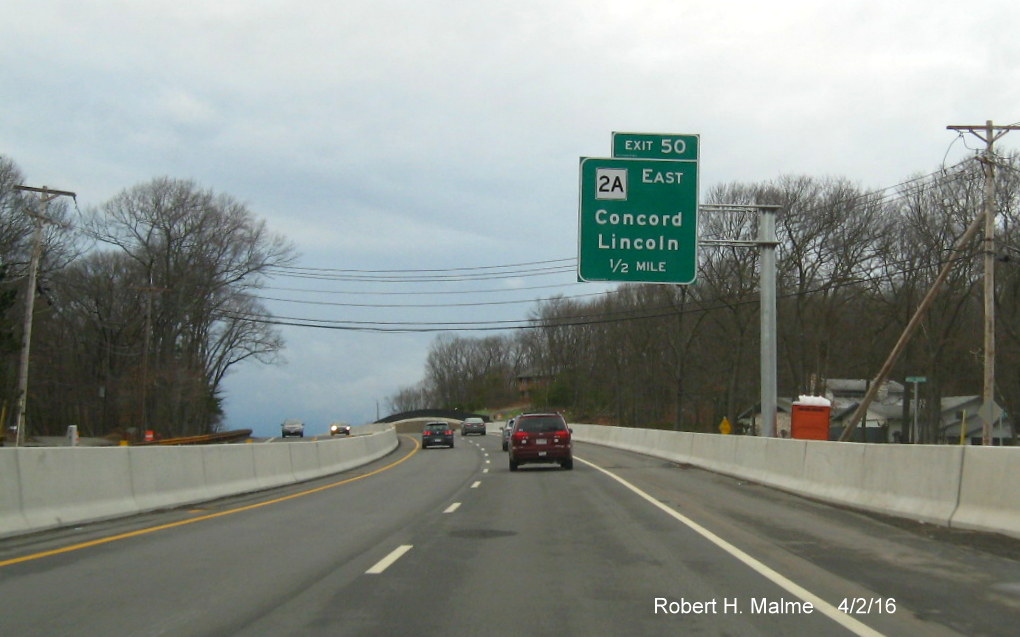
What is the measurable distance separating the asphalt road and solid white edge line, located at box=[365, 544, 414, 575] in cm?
6

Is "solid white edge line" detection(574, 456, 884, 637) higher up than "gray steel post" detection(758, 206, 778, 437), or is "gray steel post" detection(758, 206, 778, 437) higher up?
"gray steel post" detection(758, 206, 778, 437)

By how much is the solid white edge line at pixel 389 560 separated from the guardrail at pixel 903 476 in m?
7.23

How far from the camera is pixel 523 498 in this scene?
61.4ft

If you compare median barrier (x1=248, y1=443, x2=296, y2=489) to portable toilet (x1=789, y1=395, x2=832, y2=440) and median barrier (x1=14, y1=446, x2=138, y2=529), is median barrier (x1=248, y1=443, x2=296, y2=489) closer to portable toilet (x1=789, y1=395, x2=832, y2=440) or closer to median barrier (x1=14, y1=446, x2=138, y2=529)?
median barrier (x1=14, y1=446, x2=138, y2=529)

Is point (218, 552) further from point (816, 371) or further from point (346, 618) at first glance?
point (816, 371)

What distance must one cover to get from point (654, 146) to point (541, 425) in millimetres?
9178

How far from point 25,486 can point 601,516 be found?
321 inches

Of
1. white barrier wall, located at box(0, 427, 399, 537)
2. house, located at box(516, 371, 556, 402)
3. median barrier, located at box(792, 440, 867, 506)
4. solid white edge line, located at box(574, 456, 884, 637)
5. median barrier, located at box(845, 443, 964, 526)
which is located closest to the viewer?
solid white edge line, located at box(574, 456, 884, 637)

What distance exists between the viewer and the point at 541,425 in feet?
94.4

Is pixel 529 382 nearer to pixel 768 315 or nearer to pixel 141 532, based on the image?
pixel 768 315

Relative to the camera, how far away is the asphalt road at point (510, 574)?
729 centimetres

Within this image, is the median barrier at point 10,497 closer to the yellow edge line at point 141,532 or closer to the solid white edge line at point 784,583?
the yellow edge line at point 141,532

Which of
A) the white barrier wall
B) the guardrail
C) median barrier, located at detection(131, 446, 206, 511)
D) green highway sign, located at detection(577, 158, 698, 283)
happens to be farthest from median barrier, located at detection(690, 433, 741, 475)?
median barrier, located at detection(131, 446, 206, 511)

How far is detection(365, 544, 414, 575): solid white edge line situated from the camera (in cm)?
969
